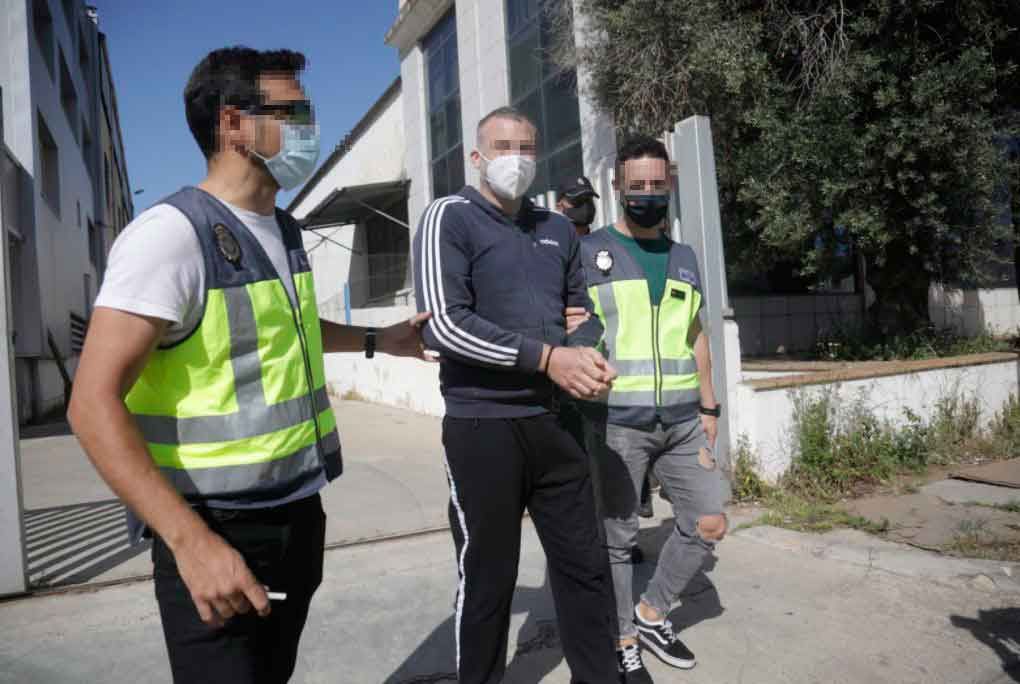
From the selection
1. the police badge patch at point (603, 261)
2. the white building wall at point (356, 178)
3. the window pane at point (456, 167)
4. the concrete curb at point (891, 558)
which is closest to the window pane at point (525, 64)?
the window pane at point (456, 167)

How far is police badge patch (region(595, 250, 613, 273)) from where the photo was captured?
2.94 meters

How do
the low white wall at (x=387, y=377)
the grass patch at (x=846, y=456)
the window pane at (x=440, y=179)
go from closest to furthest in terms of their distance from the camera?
the grass patch at (x=846, y=456), the low white wall at (x=387, y=377), the window pane at (x=440, y=179)

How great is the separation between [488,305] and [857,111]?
7.47m

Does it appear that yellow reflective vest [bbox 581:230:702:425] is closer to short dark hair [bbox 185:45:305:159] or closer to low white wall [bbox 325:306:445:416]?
short dark hair [bbox 185:45:305:159]

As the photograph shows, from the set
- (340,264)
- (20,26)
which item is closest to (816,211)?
(20,26)

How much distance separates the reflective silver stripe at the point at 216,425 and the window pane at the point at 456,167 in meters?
16.2

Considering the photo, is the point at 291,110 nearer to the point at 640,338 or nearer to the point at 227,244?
the point at 227,244

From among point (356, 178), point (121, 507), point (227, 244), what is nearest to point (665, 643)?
point (227, 244)

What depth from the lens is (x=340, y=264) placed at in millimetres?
24156

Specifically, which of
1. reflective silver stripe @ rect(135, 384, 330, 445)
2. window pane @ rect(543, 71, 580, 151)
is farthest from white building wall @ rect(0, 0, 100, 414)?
reflective silver stripe @ rect(135, 384, 330, 445)

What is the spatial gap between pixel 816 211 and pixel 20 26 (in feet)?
41.3

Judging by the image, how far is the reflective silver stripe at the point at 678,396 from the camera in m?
2.89

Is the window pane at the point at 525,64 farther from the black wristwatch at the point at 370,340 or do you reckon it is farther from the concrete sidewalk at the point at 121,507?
the black wristwatch at the point at 370,340

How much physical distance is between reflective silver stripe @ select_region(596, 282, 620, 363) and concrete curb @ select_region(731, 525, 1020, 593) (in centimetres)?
208
